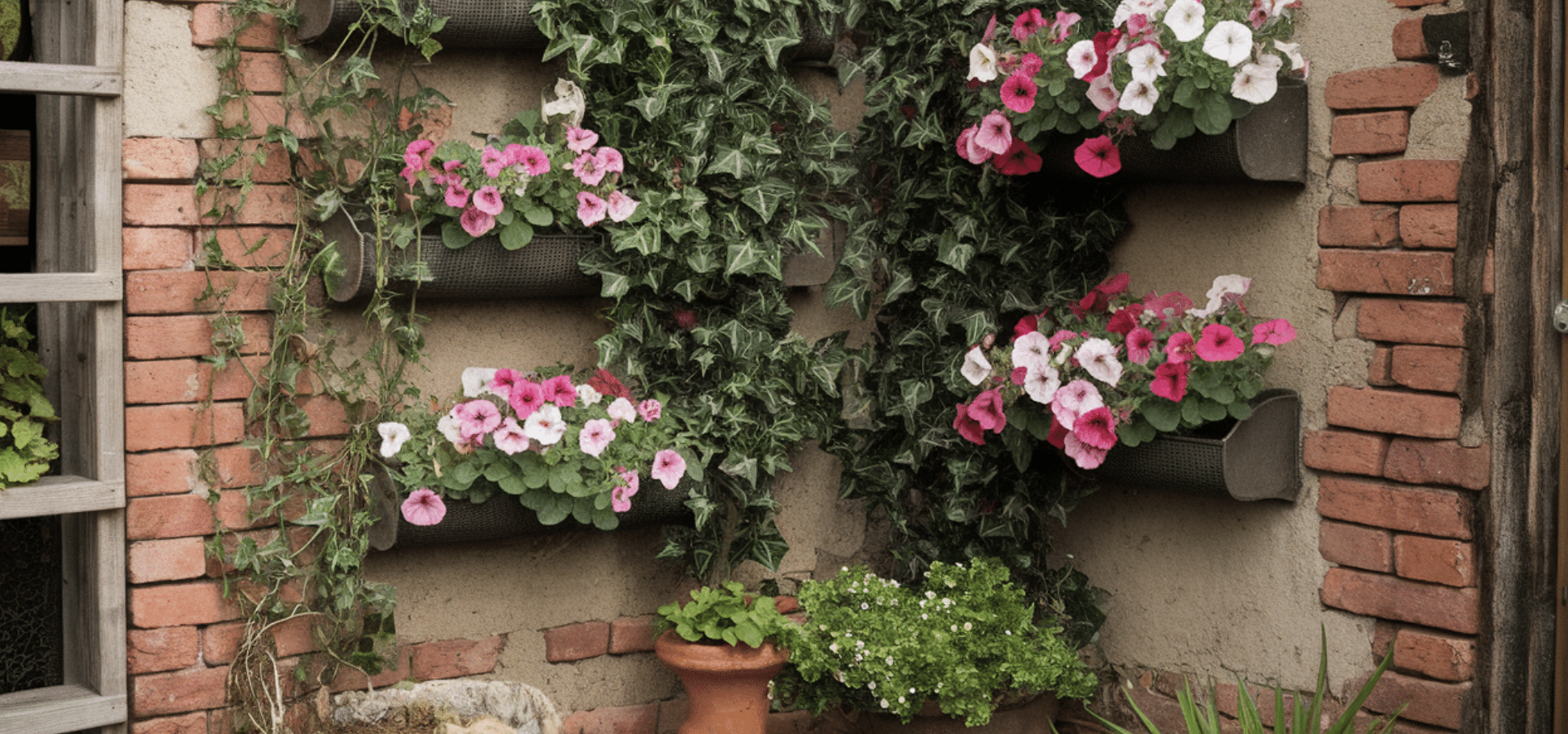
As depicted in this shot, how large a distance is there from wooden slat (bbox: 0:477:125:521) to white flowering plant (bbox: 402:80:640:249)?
818 millimetres

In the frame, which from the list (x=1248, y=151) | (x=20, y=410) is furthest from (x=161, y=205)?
(x=1248, y=151)

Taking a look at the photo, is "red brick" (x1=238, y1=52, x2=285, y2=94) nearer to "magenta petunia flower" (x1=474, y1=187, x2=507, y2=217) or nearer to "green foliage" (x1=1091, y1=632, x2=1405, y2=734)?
"magenta petunia flower" (x1=474, y1=187, x2=507, y2=217)

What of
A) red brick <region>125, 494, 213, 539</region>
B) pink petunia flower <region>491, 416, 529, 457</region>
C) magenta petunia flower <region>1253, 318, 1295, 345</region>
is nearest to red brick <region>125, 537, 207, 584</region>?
red brick <region>125, 494, 213, 539</region>

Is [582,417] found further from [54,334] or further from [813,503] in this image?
[54,334]

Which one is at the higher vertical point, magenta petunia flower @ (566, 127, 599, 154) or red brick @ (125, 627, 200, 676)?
magenta petunia flower @ (566, 127, 599, 154)

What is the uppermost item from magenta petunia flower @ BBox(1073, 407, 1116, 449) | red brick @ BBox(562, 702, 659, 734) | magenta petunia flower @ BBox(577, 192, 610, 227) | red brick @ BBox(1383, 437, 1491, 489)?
magenta petunia flower @ BBox(577, 192, 610, 227)

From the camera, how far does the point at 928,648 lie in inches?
112

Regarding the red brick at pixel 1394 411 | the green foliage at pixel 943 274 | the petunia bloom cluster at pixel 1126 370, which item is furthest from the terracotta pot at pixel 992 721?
the red brick at pixel 1394 411

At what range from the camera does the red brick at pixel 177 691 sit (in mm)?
2531

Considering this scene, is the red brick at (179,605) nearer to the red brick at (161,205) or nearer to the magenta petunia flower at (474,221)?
the red brick at (161,205)

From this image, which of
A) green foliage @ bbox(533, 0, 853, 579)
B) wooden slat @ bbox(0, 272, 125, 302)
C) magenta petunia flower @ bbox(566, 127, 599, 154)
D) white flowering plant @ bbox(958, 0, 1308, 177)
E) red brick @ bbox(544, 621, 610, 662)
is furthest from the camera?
red brick @ bbox(544, 621, 610, 662)

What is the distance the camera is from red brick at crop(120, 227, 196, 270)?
2.47 m

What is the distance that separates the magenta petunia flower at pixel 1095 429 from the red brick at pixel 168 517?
6.01 ft

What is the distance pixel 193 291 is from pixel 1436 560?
2.58 metres
